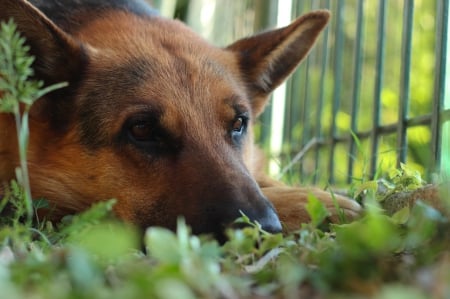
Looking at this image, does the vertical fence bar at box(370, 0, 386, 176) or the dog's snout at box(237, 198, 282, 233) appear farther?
the vertical fence bar at box(370, 0, 386, 176)

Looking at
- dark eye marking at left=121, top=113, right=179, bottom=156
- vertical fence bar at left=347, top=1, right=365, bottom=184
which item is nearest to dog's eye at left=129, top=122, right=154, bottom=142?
dark eye marking at left=121, top=113, right=179, bottom=156

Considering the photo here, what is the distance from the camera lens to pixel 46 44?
238 centimetres

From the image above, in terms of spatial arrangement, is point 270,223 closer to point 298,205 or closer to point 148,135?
point 298,205

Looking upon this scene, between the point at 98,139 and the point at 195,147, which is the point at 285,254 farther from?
the point at 98,139

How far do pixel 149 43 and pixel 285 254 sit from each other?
58.4 inches

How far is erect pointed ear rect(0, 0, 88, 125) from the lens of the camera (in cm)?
234

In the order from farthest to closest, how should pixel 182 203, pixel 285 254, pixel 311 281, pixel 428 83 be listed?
1. pixel 428 83
2. pixel 182 203
3. pixel 285 254
4. pixel 311 281

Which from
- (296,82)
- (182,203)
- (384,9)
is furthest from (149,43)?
(296,82)

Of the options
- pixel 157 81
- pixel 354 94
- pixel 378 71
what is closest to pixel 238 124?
pixel 157 81

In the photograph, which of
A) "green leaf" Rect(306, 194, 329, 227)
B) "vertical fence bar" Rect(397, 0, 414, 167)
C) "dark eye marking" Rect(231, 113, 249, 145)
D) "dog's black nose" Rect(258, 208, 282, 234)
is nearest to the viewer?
"green leaf" Rect(306, 194, 329, 227)

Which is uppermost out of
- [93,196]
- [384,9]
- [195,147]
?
[384,9]

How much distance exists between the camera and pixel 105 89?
7.84 feet

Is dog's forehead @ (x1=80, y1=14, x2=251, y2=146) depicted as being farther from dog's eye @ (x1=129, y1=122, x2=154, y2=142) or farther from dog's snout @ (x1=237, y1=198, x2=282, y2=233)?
dog's snout @ (x1=237, y1=198, x2=282, y2=233)

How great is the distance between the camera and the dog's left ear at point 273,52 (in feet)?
9.57
